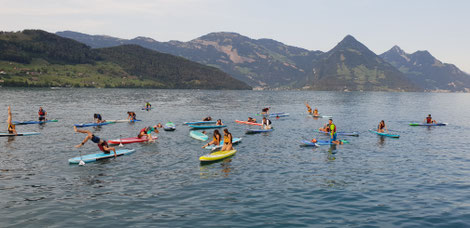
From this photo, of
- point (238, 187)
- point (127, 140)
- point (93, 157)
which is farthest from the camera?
point (127, 140)

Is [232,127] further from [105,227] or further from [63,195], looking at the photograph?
[105,227]

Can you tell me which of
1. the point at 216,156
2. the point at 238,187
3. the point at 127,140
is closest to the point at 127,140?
the point at 127,140

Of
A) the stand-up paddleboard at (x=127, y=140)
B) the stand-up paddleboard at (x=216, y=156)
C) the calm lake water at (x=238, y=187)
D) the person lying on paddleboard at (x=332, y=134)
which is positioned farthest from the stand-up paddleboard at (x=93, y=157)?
the person lying on paddleboard at (x=332, y=134)

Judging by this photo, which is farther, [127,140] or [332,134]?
[332,134]

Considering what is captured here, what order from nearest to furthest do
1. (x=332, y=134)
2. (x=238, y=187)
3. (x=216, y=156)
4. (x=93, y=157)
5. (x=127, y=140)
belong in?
(x=238, y=187) < (x=93, y=157) < (x=216, y=156) < (x=127, y=140) < (x=332, y=134)

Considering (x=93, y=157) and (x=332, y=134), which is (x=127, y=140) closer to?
(x=93, y=157)

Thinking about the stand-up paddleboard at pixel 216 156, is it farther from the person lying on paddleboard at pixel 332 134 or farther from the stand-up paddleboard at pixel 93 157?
the person lying on paddleboard at pixel 332 134

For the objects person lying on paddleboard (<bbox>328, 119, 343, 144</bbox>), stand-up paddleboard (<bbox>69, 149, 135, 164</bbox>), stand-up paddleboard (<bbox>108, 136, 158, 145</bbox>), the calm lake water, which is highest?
person lying on paddleboard (<bbox>328, 119, 343, 144</bbox>)

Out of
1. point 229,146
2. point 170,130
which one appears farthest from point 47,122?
point 229,146

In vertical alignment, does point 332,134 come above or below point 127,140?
above

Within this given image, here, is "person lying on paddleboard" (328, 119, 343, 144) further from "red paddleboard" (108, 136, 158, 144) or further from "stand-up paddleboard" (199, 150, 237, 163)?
"red paddleboard" (108, 136, 158, 144)

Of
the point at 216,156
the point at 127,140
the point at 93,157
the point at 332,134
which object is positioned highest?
the point at 332,134

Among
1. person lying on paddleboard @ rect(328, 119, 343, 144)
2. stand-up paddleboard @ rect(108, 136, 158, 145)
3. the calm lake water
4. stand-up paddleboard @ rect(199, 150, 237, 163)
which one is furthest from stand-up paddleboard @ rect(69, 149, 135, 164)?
person lying on paddleboard @ rect(328, 119, 343, 144)

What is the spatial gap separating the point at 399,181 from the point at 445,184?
3445mm
